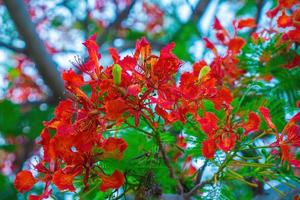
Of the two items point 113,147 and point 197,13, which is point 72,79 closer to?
point 113,147

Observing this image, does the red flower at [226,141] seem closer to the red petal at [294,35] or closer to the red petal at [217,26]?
the red petal at [294,35]

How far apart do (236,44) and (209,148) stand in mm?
439

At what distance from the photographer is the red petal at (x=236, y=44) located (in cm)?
121

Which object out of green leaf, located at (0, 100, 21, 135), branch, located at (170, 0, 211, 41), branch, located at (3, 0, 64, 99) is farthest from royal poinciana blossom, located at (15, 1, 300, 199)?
branch, located at (170, 0, 211, 41)

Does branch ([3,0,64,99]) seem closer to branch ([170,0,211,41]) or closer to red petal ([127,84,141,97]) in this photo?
branch ([170,0,211,41])

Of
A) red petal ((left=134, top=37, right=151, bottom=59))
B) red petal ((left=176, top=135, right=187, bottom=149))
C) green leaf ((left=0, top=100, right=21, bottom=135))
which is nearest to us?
red petal ((left=134, top=37, right=151, bottom=59))

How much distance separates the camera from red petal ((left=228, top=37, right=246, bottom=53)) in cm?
121

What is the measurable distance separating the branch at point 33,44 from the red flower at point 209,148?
113 centimetres

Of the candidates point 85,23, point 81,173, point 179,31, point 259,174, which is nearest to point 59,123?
point 81,173

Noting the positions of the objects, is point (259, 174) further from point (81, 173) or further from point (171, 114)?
point (81, 173)

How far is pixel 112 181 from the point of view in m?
0.84

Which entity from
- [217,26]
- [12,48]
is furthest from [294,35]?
[12,48]

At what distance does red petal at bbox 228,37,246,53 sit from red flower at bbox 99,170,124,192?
508mm

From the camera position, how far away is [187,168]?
1183 mm
